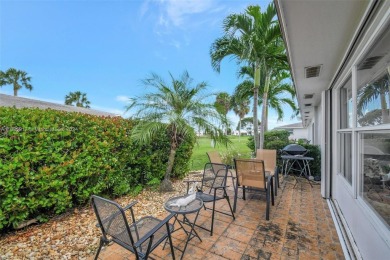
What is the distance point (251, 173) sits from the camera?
3.41 meters

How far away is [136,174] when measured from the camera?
4.43 meters

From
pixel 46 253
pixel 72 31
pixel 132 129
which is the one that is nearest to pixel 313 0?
pixel 132 129

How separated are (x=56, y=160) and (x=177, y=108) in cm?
244

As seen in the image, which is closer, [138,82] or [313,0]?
[313,0]

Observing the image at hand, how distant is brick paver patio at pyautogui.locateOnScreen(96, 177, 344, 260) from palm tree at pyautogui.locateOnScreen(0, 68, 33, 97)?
28.7 m

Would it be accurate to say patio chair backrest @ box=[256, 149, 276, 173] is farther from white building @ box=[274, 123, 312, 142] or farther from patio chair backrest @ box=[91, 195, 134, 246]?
white building @ box=[274, 123, 312, 142]

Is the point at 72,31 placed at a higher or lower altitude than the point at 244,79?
higher

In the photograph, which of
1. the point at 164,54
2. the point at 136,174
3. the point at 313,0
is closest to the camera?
the point at 313,0

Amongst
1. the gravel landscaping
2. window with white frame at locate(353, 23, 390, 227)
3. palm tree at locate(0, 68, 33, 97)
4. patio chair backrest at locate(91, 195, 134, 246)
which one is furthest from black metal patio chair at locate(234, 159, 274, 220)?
palm tree at locate(0, 68, 33, 97)

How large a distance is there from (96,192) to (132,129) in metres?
1.46

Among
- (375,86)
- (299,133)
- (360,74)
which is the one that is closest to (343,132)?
(360,74)

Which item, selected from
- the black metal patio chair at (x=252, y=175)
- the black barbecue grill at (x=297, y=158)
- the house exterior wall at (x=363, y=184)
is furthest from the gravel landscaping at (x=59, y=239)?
the black barbecue grill at (x=297, y=158)

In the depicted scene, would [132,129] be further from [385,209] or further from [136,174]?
[385,209]

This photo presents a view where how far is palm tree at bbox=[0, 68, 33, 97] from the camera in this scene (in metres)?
20.9
